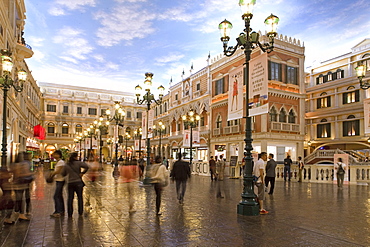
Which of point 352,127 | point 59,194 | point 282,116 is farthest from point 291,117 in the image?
point 59,194

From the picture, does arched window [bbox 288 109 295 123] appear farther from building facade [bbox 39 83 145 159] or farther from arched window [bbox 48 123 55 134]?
arched window [bbox 48 123 55 134]

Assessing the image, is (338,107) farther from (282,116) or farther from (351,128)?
(282,116)

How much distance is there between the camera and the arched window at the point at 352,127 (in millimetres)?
30263

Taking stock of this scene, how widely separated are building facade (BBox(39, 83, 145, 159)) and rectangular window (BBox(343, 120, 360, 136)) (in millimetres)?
36938

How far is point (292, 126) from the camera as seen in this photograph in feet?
91.1

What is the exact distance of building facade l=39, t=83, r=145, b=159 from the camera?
192 ft

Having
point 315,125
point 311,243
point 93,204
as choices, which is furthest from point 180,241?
point 315,125

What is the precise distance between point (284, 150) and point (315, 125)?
10244 mm

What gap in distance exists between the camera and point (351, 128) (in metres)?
30.8

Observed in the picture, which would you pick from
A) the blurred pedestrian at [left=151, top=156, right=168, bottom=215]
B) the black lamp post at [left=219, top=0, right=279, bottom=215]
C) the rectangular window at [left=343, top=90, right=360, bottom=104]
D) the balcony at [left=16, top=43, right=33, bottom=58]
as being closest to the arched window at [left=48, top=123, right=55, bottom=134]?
the balcony at [left=16, top=43, right=33, bottom=58]

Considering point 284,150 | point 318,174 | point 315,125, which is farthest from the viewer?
point 315,125

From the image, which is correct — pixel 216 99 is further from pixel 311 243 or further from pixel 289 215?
pixel 311 243

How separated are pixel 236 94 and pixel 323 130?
91.7 ft

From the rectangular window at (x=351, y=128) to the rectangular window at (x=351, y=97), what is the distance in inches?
84.3
